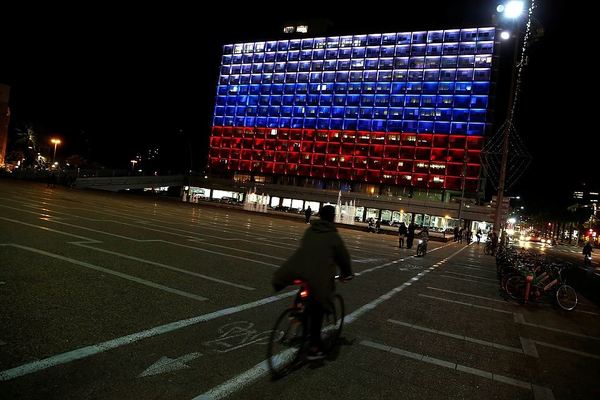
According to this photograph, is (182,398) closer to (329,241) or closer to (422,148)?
(329,241)

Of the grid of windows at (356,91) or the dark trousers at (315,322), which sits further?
the grid of windows at (356,91)

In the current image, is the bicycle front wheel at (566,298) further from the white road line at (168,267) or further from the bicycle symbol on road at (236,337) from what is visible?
the bicycle symbol on road at (236,337)

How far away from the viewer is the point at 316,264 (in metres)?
4.82

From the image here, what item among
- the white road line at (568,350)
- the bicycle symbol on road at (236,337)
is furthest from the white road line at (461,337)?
the bicycle symbol on road at (236,337)

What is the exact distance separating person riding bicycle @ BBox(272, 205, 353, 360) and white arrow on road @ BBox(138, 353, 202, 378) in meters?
1.28

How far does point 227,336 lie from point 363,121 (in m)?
94.9

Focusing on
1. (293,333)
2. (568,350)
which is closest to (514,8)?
(568,350)

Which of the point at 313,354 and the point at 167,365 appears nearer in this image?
the point at 167,365

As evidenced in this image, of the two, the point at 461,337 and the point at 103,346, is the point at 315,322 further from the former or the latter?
the point at 461,337

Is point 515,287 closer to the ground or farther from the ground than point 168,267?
farther from the ground

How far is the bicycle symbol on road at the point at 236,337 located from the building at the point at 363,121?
75863 millimetres

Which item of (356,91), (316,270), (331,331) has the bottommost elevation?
(331,331)

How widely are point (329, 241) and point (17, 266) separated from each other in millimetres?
6701

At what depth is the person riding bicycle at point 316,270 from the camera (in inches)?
189
